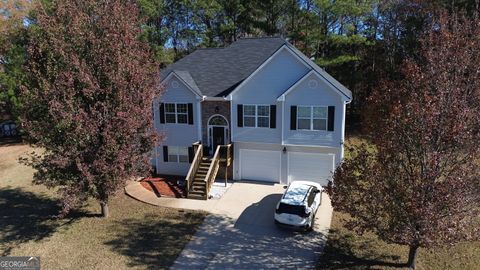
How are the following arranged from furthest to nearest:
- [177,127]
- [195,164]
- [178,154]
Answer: [178,154], [177,127], [195,164]

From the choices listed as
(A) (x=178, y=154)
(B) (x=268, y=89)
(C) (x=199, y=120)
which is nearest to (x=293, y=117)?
(B) (x=268, y=89)

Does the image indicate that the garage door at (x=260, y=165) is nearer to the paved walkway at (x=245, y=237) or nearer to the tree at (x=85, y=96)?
the paved walkway at (x=245, y=237)

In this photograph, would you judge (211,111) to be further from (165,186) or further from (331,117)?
(331,117)

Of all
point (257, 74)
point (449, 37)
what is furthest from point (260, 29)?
point (449, 37)

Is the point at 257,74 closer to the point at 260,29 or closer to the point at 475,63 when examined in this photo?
the point at 475,63

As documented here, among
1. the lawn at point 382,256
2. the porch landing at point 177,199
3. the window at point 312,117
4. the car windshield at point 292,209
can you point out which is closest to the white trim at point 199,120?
the porch landing at point 177,199

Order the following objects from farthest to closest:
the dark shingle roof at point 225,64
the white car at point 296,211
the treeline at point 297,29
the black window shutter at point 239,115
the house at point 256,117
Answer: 1. the treeline at point 297,29
2. the dark shingle roof at point 225,64
3. the black window shutter at point 239,115
4. the house at point 256,117
5. the white car at point 296,211

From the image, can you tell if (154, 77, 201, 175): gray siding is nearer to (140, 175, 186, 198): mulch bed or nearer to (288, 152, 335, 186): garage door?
(140, 175, 186, 198): mulch bed
